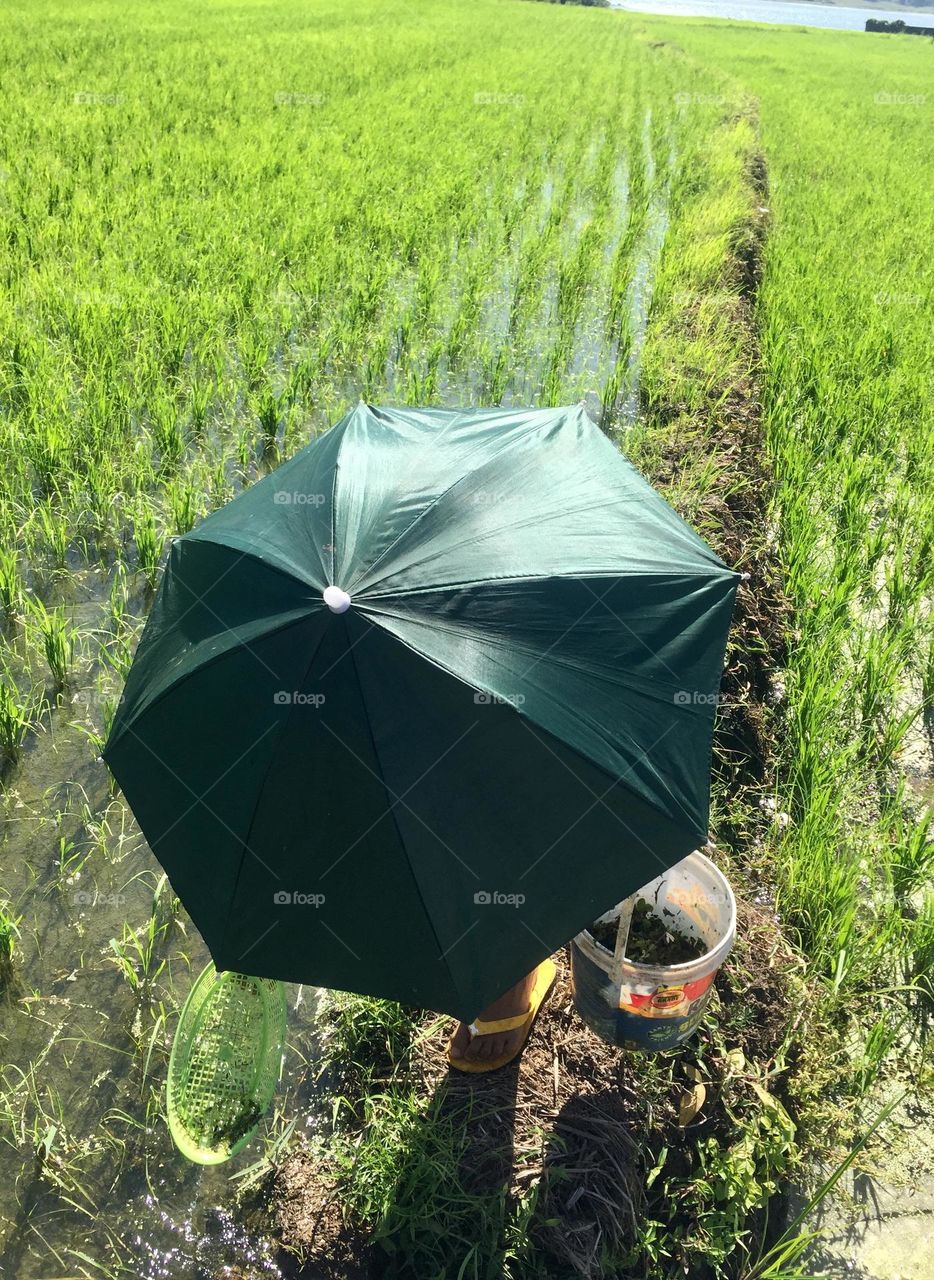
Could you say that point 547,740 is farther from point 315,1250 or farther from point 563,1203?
point 315,1250

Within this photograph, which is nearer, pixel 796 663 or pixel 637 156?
pixel 796 663

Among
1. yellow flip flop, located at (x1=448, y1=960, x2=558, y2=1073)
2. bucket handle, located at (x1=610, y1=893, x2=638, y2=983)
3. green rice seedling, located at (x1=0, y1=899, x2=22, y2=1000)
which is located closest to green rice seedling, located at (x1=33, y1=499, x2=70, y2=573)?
green rice seedling, located at (x1=0, y1=899, x2=22, y2=1000)

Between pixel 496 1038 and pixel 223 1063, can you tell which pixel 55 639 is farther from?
pixel 496 1038

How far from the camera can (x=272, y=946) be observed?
1281 mm

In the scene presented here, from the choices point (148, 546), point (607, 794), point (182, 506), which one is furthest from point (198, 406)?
point (607, 794)

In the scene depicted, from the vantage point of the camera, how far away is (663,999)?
1.66 m

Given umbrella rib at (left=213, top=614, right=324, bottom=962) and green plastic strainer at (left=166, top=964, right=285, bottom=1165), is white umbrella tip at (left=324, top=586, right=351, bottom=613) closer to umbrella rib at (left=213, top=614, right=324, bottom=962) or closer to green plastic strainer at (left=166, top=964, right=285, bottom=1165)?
umbrella rib at (left=213, top=614, right=324, bottom=962)

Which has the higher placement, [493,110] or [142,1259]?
[493,110]

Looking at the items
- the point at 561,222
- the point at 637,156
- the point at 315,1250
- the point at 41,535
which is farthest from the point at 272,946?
the point at 637,156

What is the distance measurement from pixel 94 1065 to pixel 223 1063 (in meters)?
0.32

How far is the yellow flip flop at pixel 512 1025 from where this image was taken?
72.0 inches

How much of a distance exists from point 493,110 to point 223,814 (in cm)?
1192

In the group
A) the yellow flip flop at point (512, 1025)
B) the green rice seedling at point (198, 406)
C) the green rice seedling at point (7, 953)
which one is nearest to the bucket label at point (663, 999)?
the yellow flip flop at point (512, 1025)

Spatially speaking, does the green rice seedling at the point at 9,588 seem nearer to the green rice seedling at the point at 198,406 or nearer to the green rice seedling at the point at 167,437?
the green rice seedling at the point at 167,437
